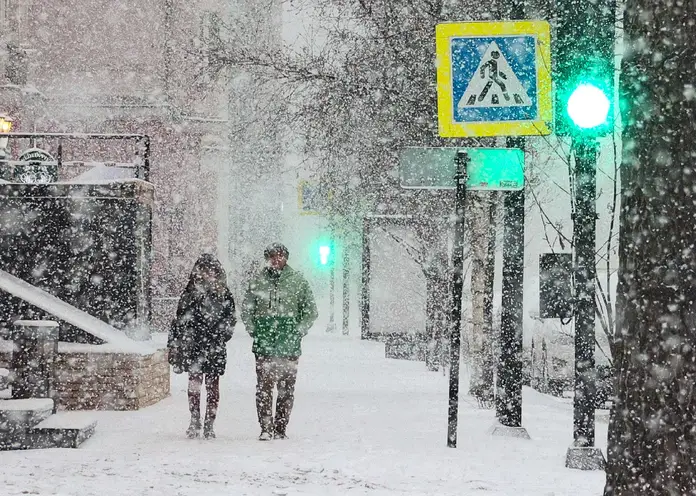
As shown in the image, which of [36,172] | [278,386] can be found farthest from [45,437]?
[36,172]

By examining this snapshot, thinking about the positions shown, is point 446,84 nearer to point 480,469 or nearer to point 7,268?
point 480,469

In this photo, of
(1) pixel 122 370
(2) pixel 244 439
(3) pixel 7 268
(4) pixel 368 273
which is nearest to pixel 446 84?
(2) pixel 244 439

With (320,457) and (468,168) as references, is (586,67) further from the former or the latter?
(320,457)

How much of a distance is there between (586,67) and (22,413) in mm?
5663

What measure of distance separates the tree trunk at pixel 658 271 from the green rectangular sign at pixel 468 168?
4594 mm

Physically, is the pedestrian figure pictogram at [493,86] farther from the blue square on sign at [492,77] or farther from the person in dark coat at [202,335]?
the person in dark coat at [202,335]

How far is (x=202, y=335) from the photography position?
31.5ft

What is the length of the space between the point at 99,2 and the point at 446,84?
78.7 ft

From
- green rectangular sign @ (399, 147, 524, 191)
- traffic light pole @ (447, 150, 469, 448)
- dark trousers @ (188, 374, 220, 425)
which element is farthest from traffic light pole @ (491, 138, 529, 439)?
dark trousers @ (188, 374, 220, 425)

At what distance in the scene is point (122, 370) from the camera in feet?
39.4

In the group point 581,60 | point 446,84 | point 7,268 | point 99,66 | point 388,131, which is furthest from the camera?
point 99,66

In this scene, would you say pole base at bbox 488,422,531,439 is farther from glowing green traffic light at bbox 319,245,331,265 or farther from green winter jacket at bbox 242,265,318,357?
glowing green traffic light at bbox 319,245,331,265

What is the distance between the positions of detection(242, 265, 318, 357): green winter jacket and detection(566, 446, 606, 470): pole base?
8.87 feet

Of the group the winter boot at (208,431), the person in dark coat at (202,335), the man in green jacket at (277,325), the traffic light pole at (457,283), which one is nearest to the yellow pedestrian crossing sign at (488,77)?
the traffic light pole at (457,283)
